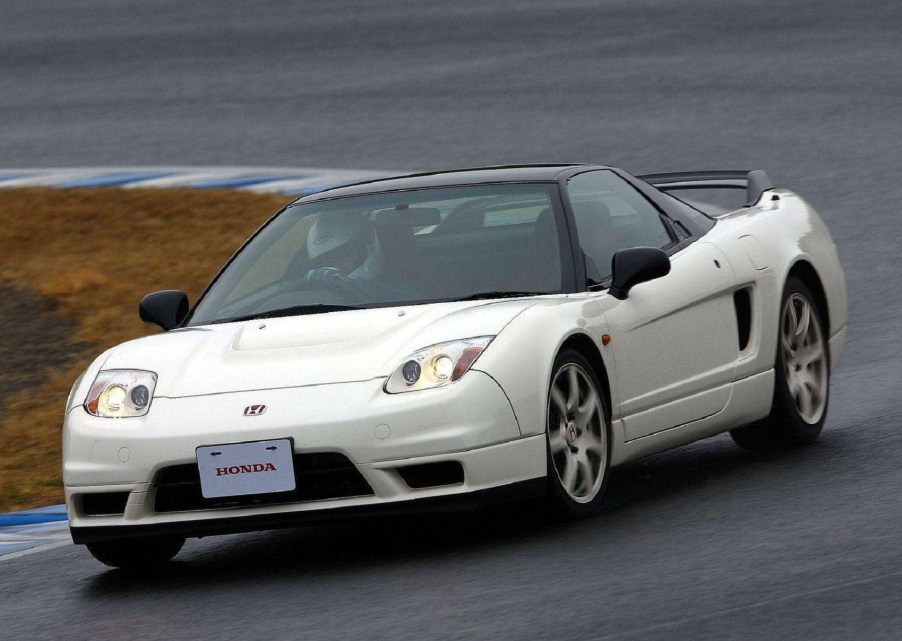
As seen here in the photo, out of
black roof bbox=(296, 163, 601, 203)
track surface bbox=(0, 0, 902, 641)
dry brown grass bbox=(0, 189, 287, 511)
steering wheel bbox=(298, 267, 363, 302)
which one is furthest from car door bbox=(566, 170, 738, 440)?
dry brown grass bbox=(0, 189, 287, 511)

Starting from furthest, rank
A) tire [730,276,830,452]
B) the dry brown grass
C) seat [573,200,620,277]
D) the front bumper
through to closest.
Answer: the dry brown grass
tire [730,276,830,452]
seat [573,200,620,277]
the front bumper

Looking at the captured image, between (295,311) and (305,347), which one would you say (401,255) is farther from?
(305,347)

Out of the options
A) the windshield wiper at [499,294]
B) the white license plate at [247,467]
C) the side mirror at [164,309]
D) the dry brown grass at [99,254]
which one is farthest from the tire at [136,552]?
the dry brown grass at [99,254]

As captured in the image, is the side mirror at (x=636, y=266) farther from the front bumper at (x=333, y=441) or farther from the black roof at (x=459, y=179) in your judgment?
the front bumper at (x=333, y=441)

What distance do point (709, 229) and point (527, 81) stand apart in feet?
35.6

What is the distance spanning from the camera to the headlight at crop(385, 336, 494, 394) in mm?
5770

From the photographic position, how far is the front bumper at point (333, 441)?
5.66m

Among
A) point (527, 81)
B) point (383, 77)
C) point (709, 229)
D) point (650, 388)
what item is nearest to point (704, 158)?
point (527, 81)

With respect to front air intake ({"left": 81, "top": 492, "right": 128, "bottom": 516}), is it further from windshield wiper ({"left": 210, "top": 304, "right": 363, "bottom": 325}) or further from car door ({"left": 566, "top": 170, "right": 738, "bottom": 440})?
car door ({"left": 566, "top": 170, "right": 738, "bottom": 440})

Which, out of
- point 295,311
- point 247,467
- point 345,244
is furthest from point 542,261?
point 247,467

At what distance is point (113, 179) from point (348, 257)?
9.26 meters

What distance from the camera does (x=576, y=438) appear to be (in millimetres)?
6188

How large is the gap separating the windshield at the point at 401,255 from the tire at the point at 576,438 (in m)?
0.44

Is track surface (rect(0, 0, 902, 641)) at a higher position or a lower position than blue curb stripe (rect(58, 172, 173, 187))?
higher
